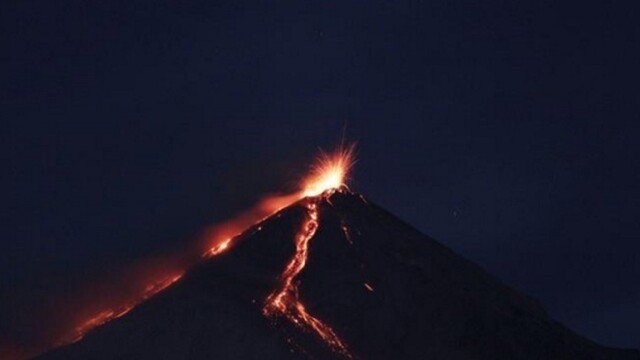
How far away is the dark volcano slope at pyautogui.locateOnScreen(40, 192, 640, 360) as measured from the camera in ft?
464

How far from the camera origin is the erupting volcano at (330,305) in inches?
5595

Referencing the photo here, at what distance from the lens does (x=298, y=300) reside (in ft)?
522

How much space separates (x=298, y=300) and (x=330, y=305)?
13.0ft

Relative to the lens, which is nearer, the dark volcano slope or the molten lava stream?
the dark volcano slope

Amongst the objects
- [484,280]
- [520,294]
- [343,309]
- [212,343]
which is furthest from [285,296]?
[520,294]

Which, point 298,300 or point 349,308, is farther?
point 298,300

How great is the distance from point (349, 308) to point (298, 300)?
6278 millimetres

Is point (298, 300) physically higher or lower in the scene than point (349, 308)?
higher

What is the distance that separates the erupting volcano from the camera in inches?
5595

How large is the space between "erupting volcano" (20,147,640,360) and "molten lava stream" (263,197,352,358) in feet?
0.60

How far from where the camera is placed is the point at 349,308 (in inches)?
6265

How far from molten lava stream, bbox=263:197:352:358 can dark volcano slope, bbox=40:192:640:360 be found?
108 centimetres

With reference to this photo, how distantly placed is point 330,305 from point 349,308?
2.36 meters

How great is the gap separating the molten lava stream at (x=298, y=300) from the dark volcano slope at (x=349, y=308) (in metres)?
1.08
